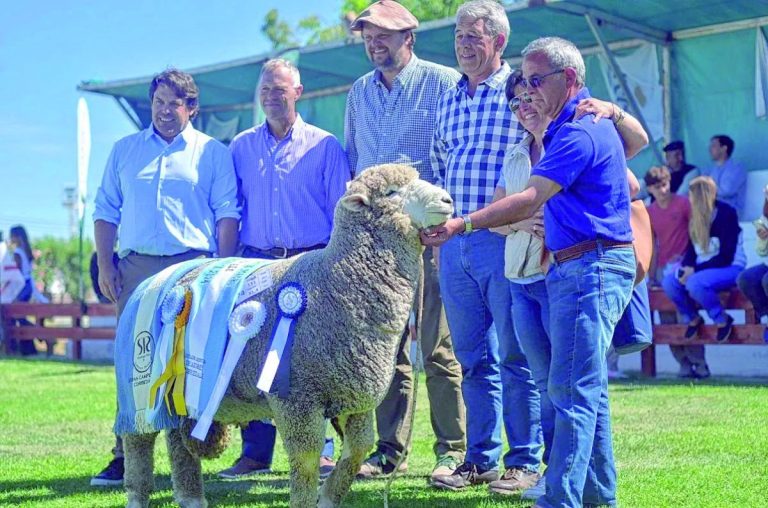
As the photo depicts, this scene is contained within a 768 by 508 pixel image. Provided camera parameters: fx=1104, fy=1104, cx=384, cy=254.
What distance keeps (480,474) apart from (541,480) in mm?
573

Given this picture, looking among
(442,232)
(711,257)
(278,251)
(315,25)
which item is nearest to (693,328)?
(711,257)

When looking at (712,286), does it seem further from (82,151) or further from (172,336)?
(82,151)

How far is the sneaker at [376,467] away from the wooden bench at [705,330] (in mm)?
5947

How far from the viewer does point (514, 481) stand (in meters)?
5.96

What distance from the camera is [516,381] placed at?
5996 mm

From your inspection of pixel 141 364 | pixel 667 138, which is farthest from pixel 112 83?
pixel 141 364

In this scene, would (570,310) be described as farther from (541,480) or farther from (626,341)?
(541,480)

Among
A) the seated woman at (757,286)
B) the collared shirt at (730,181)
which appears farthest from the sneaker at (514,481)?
the collared shirt at (730,181)

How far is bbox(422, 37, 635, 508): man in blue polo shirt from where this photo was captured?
4809 millimetres

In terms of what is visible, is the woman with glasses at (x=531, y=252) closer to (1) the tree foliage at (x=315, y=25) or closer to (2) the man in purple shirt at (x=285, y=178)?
(2) the man in purple shirt at (x=285, y=178)

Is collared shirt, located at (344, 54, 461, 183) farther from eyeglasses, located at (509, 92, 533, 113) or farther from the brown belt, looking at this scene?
the brown belt

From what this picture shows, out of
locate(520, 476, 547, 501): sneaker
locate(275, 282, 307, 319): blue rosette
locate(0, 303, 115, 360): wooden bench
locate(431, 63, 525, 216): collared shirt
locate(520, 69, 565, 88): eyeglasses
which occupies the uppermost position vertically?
locate(520, 69, 565, 88): eyeglasses

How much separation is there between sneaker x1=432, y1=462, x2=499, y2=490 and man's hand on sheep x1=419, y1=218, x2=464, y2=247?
5.60 feet

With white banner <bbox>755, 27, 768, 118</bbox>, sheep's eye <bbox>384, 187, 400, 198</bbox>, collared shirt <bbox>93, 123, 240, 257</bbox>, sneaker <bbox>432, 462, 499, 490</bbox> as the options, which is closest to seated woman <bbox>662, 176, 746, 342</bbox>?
white banner <bbox>755, 27, 768, 118</bbox>
